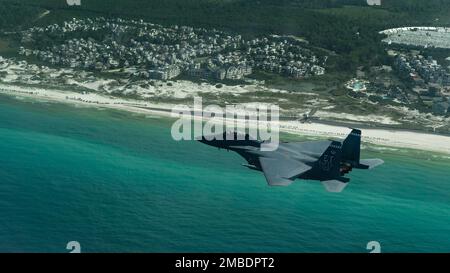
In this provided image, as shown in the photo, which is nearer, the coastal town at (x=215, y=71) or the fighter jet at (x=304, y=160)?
the fighter jet at (x=304, y=160)

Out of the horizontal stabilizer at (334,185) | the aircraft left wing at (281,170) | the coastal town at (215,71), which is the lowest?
the horizontal stabilizer at (334,185)

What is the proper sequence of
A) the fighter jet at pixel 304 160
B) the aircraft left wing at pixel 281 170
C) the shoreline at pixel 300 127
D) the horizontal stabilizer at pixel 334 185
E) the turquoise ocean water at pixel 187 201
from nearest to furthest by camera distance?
the turquoise ocean water at pixel 187 201 → the aircraft left wing at pixel 281 170 → the horizontal stabilizer at pixel 334 185 → the fighter jet at pixel 304 160 → the shoreline at pixel 300 127

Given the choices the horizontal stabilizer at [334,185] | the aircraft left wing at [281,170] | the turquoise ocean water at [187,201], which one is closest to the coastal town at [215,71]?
the turquoise ocean water at [187,201]

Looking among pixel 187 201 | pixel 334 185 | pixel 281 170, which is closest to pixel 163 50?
pixel 187 201

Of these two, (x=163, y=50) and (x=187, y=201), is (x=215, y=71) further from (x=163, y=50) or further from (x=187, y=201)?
(x=187, y=201)

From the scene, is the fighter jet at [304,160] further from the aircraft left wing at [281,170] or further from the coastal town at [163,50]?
the coastal town at [163,50]

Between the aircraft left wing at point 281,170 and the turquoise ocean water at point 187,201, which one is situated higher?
the aircraft left wing at point 281,170
